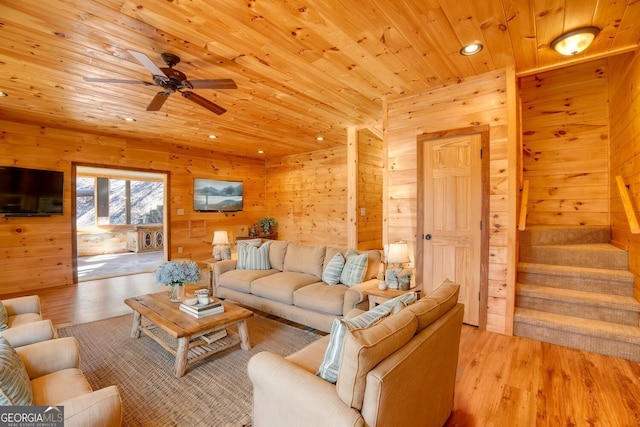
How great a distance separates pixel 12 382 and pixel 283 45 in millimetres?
2713

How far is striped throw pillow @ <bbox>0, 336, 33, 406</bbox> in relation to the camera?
3.66 ft

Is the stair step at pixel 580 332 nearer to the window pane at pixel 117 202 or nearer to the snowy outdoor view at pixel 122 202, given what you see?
the snowy outdoor view at pixel 122 202

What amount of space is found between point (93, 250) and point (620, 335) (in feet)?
36.8

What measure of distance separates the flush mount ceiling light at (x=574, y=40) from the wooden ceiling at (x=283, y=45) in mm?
73

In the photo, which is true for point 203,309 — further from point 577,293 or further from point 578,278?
point 578,278

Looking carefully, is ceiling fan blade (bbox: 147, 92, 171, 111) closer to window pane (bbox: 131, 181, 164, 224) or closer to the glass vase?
the glass vase

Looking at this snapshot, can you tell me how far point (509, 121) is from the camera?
306 centimetres

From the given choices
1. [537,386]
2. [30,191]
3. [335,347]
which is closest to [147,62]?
[335,347]

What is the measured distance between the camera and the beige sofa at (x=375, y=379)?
113cm

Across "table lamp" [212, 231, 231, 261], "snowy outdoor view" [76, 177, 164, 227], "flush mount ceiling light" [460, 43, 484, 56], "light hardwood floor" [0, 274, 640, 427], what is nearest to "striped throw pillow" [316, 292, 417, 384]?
"light hardwood floor" [0, 274, 640, 427]

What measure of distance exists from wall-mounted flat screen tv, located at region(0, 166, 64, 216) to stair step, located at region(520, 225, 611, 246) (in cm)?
717

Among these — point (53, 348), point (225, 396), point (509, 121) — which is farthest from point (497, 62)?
point (53, 348)

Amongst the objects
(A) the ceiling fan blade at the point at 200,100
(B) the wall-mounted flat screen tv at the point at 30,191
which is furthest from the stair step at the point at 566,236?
(B) the wall-mounted flat screen tv at the point at 30,191

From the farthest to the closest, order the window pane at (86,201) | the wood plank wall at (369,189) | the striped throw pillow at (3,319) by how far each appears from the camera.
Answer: the window pane at (86,201)
the wood plank wall at (369,189)
the striped throw pillow at (3,319)
